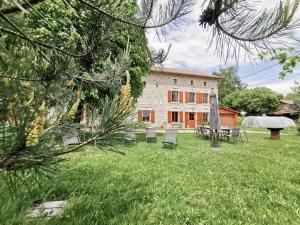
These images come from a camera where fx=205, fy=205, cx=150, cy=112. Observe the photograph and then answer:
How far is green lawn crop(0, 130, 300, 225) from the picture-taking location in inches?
114

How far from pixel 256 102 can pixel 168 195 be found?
4605cm

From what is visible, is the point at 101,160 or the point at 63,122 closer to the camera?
the point at 63,122

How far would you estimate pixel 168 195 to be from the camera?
3.73m

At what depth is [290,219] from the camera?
2988mm

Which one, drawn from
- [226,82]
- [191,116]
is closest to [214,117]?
[191,116]

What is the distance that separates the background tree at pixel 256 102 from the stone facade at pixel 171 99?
67.5ft

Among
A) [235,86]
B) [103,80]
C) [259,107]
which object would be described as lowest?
[103,80]

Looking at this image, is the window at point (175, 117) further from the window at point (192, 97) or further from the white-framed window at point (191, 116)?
the window at point (192, 97)

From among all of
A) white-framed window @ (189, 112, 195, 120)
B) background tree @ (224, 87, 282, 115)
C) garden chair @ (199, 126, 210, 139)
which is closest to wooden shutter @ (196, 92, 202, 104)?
white-framed window @ (189, 112, 195, 120)

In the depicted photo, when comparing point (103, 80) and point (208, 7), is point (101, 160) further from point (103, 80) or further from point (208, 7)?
point (208, 7)

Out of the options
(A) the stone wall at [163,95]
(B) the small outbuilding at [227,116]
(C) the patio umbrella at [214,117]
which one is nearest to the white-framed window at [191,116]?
(A) the stone wall at [163,95]

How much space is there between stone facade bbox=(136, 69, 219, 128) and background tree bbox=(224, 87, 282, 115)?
20.6 meters

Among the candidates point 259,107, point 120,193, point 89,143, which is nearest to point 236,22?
point 89,143

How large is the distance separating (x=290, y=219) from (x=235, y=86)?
56.0 m
